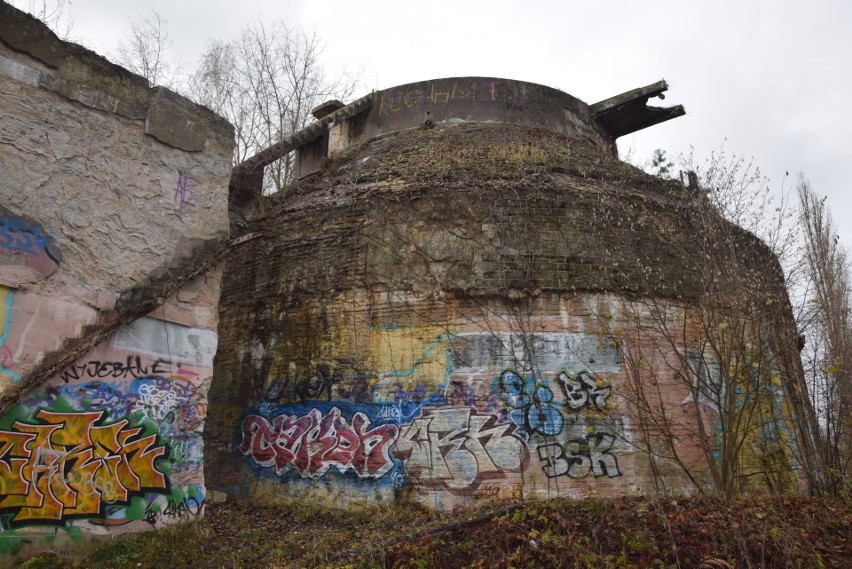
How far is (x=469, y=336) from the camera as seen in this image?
8922 mm

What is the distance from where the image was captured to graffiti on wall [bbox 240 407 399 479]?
28.3ft

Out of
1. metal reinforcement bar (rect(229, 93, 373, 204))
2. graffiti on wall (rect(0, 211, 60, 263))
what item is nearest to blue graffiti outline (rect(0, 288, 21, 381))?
graffiti on wall (rect(0, 211, 60, 263))

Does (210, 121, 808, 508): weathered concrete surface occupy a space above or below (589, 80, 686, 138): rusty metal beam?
below

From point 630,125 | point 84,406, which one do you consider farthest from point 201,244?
point 630,125

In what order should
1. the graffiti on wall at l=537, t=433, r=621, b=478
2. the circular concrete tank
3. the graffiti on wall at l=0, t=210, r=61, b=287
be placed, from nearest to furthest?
1. the graffiti on wall at l=0, t=210, r=61, b=287
2. the graffiti on wall at l=537, t=433, r=621, b=478
3. the circular concrete tank

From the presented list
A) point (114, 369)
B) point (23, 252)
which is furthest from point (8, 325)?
point (114, 369)

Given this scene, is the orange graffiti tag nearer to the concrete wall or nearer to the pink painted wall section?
the pink painted wall section

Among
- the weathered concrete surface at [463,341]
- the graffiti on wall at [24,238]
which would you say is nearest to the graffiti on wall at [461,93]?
the weathered concrete surface at [463,341]

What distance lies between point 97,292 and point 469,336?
15.9 feet

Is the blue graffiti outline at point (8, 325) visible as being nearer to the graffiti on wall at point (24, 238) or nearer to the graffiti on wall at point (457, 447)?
the graffiti on wall at point (24, 238)

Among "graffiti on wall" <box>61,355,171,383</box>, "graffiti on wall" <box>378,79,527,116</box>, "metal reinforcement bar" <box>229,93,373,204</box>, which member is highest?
"graffiti on wall" <box>378,79,527,116</box>

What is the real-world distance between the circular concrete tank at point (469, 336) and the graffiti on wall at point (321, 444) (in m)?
0.03

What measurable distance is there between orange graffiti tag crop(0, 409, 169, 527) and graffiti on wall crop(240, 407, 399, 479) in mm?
2907

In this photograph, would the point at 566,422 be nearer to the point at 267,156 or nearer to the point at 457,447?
the point at 457,447
